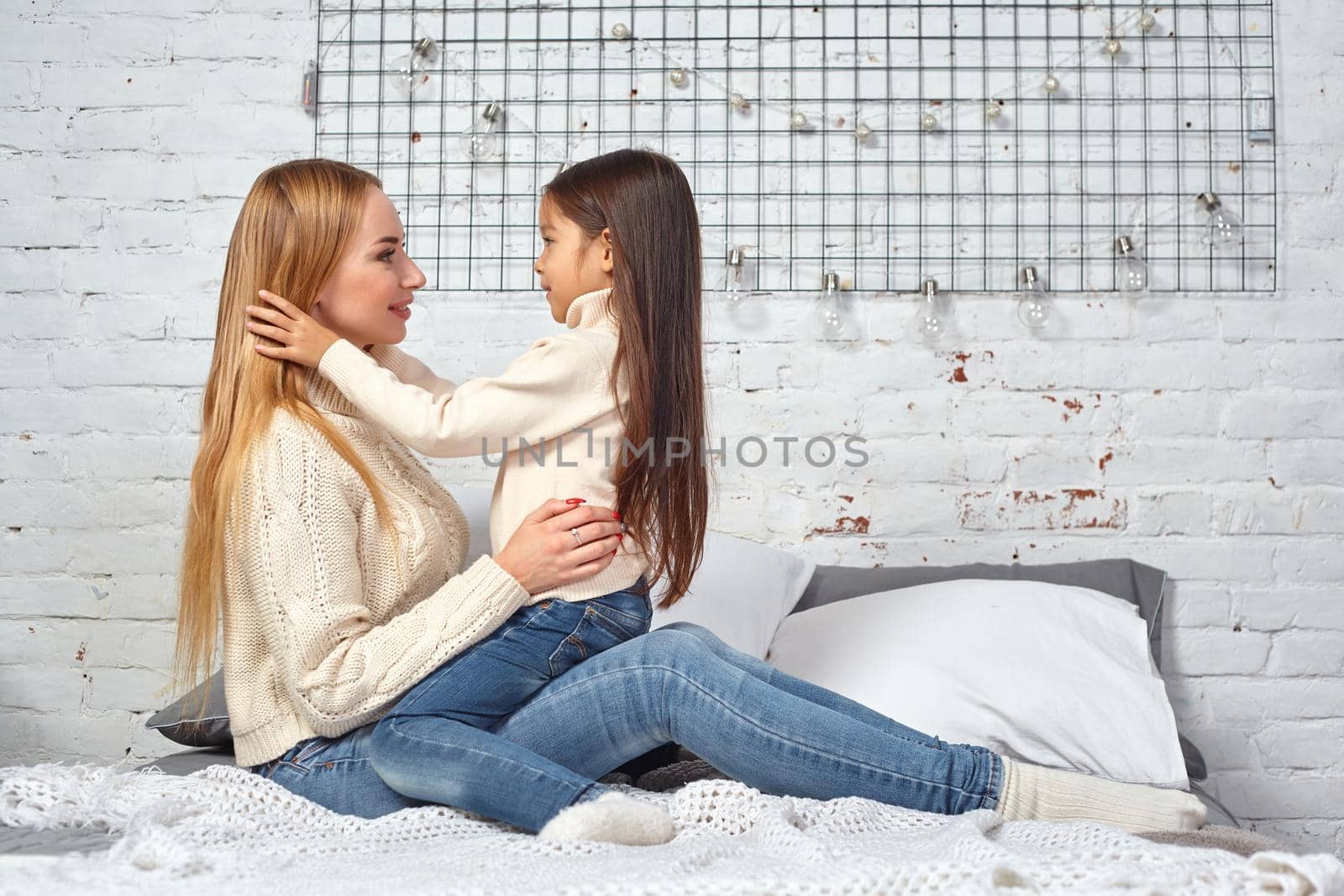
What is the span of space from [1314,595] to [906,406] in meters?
0.82

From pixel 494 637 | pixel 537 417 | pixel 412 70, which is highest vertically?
pixel 412 70

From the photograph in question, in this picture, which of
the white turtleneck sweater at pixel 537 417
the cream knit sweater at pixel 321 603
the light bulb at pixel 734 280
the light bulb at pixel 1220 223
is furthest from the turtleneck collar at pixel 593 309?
the light bulb at pixel 1220 223

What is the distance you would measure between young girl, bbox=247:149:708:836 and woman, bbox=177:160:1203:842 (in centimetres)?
3

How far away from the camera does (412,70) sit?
2.05 metres

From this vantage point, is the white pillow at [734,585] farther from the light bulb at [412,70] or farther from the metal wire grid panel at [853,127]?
the light bulb at [412,70]

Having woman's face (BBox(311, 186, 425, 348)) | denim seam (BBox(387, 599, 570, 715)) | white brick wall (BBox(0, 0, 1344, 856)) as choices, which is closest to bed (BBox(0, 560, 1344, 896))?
denim seam (BBox(387, 599, 570, 715))

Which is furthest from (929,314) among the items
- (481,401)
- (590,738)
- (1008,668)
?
(590,738)

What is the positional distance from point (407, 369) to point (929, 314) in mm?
963

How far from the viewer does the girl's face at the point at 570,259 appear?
56.7 inches

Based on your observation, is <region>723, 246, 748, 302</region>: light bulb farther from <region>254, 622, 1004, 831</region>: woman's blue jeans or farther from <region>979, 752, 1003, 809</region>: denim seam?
<region>979, 752, 1003, 809</region>: denim seam

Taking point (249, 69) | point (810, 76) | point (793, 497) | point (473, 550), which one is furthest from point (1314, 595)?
point (249, 69)

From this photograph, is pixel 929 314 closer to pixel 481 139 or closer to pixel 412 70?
pixel 481 139

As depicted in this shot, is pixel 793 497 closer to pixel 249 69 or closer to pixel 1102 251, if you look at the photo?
pixel 1102 251

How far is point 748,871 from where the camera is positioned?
88cm
